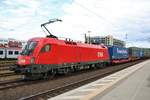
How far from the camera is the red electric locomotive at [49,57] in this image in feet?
66.6

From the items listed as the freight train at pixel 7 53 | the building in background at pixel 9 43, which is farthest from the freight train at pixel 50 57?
the building in background at pixel 9 43

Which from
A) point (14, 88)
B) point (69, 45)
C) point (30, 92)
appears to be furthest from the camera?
point (69, 45)

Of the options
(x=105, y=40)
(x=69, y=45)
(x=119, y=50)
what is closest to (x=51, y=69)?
(x=69, y=45)

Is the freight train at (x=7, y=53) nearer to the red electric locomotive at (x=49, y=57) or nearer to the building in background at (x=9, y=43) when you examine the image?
the building in background at (x=9, y=43)

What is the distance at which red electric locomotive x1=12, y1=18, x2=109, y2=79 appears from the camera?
20.3 metres

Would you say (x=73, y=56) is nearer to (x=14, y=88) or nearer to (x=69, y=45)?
(x=69, y=45)

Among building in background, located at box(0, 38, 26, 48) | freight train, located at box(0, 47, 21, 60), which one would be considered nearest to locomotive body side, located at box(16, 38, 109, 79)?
freight train, located at box(0, 47, 21, 60)

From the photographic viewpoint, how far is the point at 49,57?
21.9m

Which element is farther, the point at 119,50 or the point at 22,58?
the point at 119,50

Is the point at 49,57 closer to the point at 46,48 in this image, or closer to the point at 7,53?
the point at 46,48

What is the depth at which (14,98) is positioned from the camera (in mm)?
12938

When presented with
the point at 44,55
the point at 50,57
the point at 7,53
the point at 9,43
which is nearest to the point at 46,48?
the point at 44,55

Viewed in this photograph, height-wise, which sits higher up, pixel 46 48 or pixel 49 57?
pixel 46 48

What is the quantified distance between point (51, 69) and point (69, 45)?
4378mm
